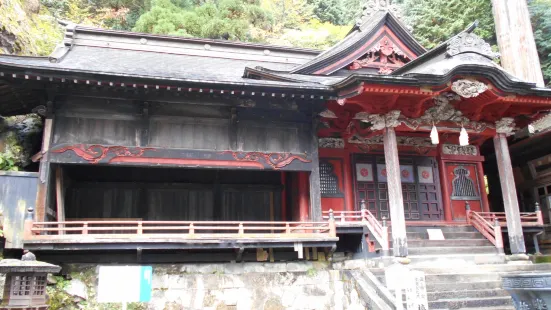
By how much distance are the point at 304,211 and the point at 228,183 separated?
2.73 meters

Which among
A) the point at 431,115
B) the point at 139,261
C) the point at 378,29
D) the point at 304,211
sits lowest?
the point at 139,261

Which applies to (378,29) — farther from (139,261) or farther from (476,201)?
(139,261)

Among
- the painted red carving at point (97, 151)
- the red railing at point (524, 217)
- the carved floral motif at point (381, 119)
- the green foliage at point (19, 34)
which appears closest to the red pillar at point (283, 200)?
the carved floral motif at point (381, 119)

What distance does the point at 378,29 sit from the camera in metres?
14.8

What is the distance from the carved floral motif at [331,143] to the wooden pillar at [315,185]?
154cm

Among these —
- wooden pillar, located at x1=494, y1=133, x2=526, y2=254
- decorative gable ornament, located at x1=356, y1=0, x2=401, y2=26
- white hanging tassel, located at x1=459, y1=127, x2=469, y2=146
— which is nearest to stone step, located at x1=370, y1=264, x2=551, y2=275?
wooden pillar, located at x1=494, y1=133, x2=526, y2=254

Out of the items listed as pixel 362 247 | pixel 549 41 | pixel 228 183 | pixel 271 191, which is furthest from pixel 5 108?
pixel 549 41

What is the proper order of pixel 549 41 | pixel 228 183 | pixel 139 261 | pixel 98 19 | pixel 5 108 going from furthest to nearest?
pixel 98 19
pixel 549 41
pixel 228 183
pixel 5 108
pixel 139 261

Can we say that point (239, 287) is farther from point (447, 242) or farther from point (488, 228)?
point (488, 228)

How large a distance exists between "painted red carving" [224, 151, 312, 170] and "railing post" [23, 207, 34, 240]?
15.8 ft

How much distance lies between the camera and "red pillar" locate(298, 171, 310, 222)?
497 inches

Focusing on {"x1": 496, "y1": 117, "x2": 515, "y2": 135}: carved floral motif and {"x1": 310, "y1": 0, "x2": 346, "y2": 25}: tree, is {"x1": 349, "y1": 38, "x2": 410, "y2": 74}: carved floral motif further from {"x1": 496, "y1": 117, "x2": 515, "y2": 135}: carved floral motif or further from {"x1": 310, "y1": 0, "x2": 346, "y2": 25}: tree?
{"x1": 310, "y1": 0, "x2": 346, "y2": 25}: tree

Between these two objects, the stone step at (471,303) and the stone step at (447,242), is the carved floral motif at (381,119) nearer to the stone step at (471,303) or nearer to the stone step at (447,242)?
the stone step at (447,242)

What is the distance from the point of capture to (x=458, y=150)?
1520cm
